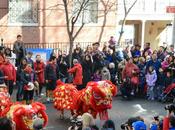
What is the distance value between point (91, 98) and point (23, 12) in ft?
41.8

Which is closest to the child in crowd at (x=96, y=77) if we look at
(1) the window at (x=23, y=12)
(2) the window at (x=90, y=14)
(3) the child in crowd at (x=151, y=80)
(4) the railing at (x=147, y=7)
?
(3) the child in crowd at (x=151, y=80)

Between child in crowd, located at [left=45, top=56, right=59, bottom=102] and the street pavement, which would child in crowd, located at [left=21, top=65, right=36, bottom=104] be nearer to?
the street pavement

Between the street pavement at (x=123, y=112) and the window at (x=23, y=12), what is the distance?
8.36 m

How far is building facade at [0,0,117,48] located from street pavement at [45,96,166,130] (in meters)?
7.99

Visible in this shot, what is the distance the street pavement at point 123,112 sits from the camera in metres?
13.1

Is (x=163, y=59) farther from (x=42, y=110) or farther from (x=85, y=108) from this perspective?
(x=42, y=110)

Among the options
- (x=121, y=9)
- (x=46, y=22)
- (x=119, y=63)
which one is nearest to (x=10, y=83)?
(x=119, y=63)

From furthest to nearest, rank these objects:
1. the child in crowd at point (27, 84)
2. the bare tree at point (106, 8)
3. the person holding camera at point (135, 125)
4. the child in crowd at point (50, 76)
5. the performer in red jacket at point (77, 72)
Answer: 1. the bare tree at point (106, 8)
2. the performer in red jacket at point (77, 72)
3. the child in crowd at point (50, 76)
4. the child in crowd at point (27, 84)
5. the person holding camera at point (135, 125)

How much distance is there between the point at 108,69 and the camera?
17906 millimetres

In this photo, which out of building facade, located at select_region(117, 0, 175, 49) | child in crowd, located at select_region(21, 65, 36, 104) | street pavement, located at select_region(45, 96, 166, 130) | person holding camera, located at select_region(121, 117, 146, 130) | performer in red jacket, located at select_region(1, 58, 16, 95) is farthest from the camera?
building facade, located at select_region(117, 0, 175, 49)

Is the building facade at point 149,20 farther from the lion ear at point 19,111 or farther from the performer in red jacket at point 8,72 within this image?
the lion ear at point 19,111

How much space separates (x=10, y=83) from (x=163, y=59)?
6365 millimetres

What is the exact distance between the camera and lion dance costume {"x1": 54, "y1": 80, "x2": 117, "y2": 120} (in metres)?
11.5

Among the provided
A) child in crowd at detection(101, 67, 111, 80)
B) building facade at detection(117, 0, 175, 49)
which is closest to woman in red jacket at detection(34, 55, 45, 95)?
child in crowd at detection(101, 67, 111, 80)
